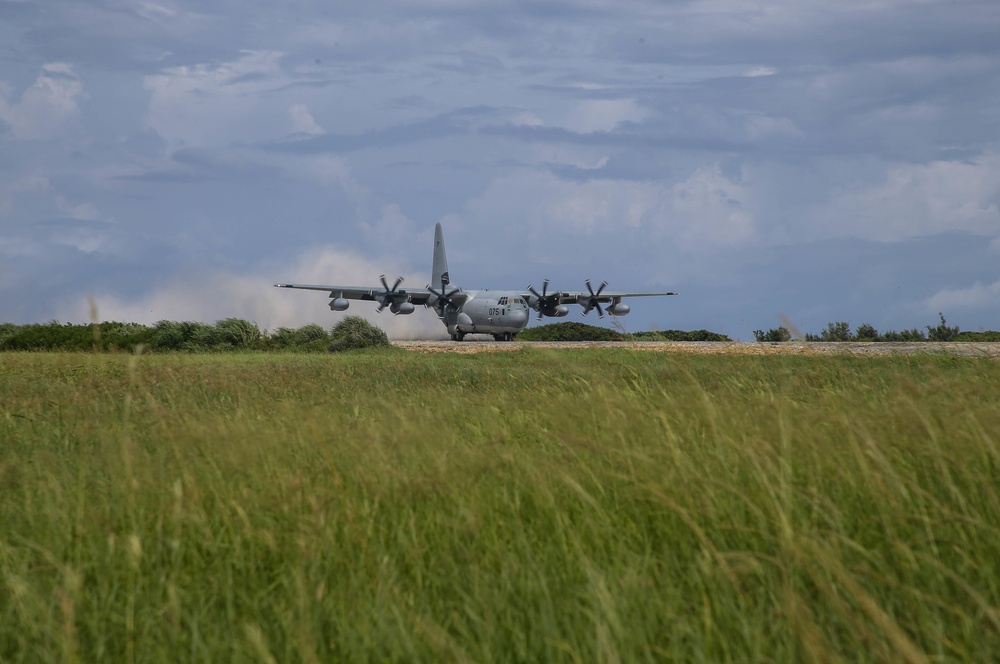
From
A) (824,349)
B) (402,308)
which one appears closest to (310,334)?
(824,349)

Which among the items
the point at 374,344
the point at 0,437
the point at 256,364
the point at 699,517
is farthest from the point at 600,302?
the point at 699,517

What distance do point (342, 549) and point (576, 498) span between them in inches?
41.1

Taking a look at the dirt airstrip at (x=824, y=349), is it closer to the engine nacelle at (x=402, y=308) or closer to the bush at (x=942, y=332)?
the bush at (x=942, y=332)

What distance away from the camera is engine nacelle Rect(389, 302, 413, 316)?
44438 millimetres

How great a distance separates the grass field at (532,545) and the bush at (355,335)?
1751 centimetres

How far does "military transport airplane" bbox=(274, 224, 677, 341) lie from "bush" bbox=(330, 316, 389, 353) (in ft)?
48.7

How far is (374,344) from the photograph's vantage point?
23984 mm

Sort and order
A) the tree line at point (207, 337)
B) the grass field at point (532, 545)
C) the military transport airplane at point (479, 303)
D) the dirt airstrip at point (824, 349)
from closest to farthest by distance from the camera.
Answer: the grass field at point (532, 545) < the dirt airstrip at point (824, 349) < the tree line at point (207, 337) < the military transport airplane at point (479, 303)

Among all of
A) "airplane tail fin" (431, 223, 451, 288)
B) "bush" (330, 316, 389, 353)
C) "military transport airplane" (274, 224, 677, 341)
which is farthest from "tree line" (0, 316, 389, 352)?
"airplane tail fin" (431, 223, 451, 288)

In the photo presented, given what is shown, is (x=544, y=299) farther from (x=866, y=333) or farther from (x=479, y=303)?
(x=866, y=333)

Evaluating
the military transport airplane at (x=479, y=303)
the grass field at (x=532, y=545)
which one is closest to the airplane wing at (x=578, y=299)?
the military transport airplane at (x=479, y=303)

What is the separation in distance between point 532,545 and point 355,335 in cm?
2091

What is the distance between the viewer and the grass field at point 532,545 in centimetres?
258

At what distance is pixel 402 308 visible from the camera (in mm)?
44625
